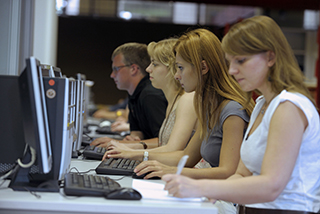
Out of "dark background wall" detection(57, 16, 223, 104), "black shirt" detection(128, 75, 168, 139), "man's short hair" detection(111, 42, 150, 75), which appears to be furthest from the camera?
"dark background wall" detection(57, 16, 223, 104)

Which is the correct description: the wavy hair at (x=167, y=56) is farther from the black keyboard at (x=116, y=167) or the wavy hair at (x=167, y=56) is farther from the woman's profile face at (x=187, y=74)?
the black keyboard at (x=116, y=167)

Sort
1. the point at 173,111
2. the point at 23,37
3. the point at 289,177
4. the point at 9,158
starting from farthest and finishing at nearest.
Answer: the point at 23,37 < the point at 173,111 < the point at 9,158 < the point at 289,177

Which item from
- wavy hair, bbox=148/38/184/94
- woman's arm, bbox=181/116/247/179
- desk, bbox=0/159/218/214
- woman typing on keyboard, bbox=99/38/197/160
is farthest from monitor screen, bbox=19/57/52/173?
wavy hair, bbox=148/38/184/94

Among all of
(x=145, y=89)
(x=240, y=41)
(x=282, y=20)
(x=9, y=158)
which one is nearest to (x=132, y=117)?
(x=145, y=89)

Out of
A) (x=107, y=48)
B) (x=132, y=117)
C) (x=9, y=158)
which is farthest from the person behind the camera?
(x=107, y=48)

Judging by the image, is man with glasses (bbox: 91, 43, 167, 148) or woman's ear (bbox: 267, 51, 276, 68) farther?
man with glasses (bbox: 91, 43, 167, 148)

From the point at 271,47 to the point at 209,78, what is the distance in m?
0.55

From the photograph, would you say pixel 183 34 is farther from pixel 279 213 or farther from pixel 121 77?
pixel 121 77

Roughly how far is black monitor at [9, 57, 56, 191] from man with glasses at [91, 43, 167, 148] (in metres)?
1.47

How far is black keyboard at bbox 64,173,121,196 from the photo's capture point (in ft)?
3.87

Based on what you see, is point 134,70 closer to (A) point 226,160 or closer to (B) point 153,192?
(A) point 226,160

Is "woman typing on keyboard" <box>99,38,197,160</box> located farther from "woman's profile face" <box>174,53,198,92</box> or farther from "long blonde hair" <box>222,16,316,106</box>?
"long blonde hair" <box>222,16,316,106</box>

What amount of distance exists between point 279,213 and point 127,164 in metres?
0.75

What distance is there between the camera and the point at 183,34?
186 centimetres
